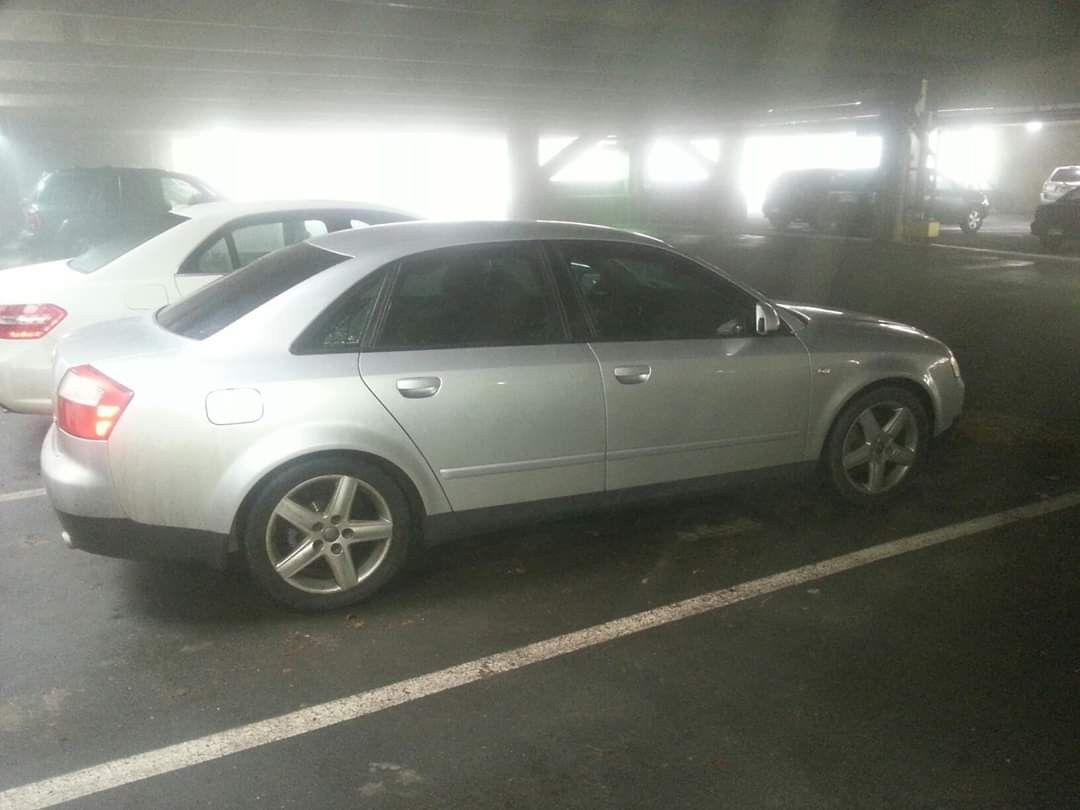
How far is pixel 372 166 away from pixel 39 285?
119ft

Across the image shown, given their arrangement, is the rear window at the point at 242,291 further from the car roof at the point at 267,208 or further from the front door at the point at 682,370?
the car roof at the point at 267,208

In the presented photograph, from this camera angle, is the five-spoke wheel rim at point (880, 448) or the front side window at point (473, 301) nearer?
the front side window at point (473, 301)

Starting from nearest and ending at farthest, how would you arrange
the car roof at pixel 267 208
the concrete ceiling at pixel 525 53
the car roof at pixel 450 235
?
the car roof at pixel 450 235
the car roof at pixel 267 208
the concrete ceiling at pixel 525 53

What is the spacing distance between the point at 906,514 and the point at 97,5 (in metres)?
12.2

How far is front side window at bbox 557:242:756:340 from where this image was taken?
4.47 meters

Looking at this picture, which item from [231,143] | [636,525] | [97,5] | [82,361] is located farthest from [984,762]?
[231,143]

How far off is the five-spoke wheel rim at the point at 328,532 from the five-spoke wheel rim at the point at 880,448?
243 centimetres

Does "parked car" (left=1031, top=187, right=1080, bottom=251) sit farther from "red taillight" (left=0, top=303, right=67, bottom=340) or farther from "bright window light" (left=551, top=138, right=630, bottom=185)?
"red taillight" (left=0, top=303, right=67, bottom=340)

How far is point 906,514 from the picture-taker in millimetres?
5051

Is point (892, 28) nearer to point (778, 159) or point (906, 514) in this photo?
point (906, 514)

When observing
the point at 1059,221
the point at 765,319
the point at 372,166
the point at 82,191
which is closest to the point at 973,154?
the point at 1059,221

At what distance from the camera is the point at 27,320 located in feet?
19.0

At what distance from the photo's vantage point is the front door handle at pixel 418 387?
3.92 m

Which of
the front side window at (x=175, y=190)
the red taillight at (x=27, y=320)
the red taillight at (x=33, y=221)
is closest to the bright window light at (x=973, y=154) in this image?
the front side window at (x=175, y=190)
